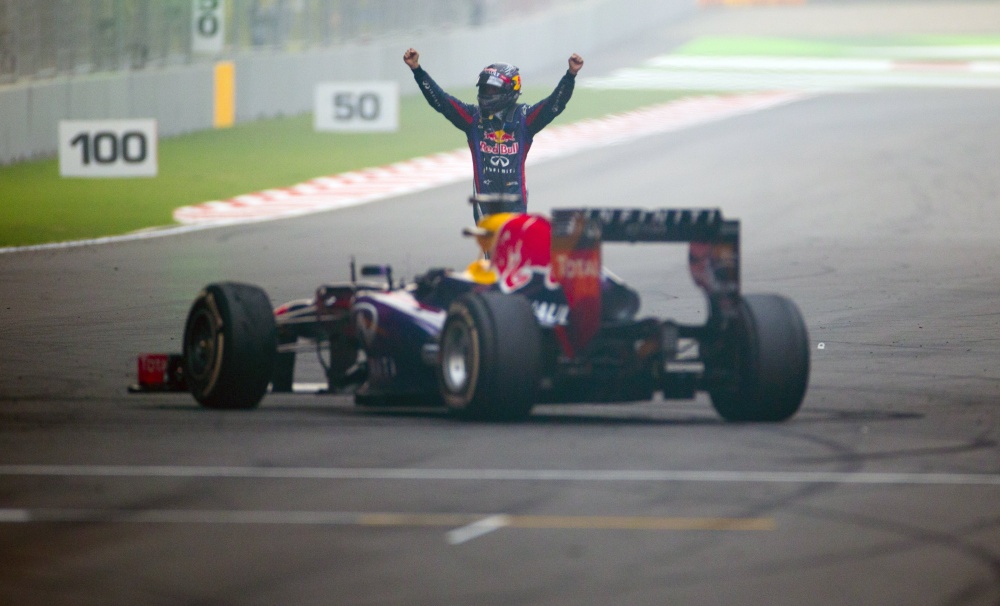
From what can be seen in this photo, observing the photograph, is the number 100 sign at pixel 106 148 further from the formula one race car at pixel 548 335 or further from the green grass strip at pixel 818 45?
the green grass strip at pixel 818 45

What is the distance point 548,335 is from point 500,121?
13.4 ft

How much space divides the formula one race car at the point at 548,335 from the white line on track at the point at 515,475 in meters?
0.84

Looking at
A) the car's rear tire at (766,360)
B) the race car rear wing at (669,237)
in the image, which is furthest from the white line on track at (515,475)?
the race car rear wing at (669,237)

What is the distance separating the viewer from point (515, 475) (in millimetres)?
7832

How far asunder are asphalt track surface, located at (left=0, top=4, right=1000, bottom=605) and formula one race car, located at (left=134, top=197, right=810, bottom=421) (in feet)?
0.59

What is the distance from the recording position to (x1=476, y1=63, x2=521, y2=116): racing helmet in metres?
12.5

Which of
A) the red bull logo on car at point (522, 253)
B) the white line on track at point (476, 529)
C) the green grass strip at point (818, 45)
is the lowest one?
the white line on track at point (476, 529)

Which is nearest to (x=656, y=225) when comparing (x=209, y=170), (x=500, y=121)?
(x=500, y=121)

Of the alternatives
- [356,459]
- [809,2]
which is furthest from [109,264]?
[809,2]

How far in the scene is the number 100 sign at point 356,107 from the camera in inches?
1147

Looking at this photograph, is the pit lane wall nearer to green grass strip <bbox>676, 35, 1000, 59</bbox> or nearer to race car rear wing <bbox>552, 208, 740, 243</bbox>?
green grass strip <bbox>676, 35, 1000, 59</bbox>

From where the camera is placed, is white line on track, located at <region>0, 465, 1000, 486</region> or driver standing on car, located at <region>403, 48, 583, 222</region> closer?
white line on track, located at <region>0, 465, 1000, 486</region>

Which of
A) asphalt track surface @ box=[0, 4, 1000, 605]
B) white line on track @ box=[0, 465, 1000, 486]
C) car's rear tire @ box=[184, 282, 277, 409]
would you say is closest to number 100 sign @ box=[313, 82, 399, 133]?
asphalt track surface @ box=[0, 4, 1000, 605]

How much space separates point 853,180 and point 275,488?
1839cm
